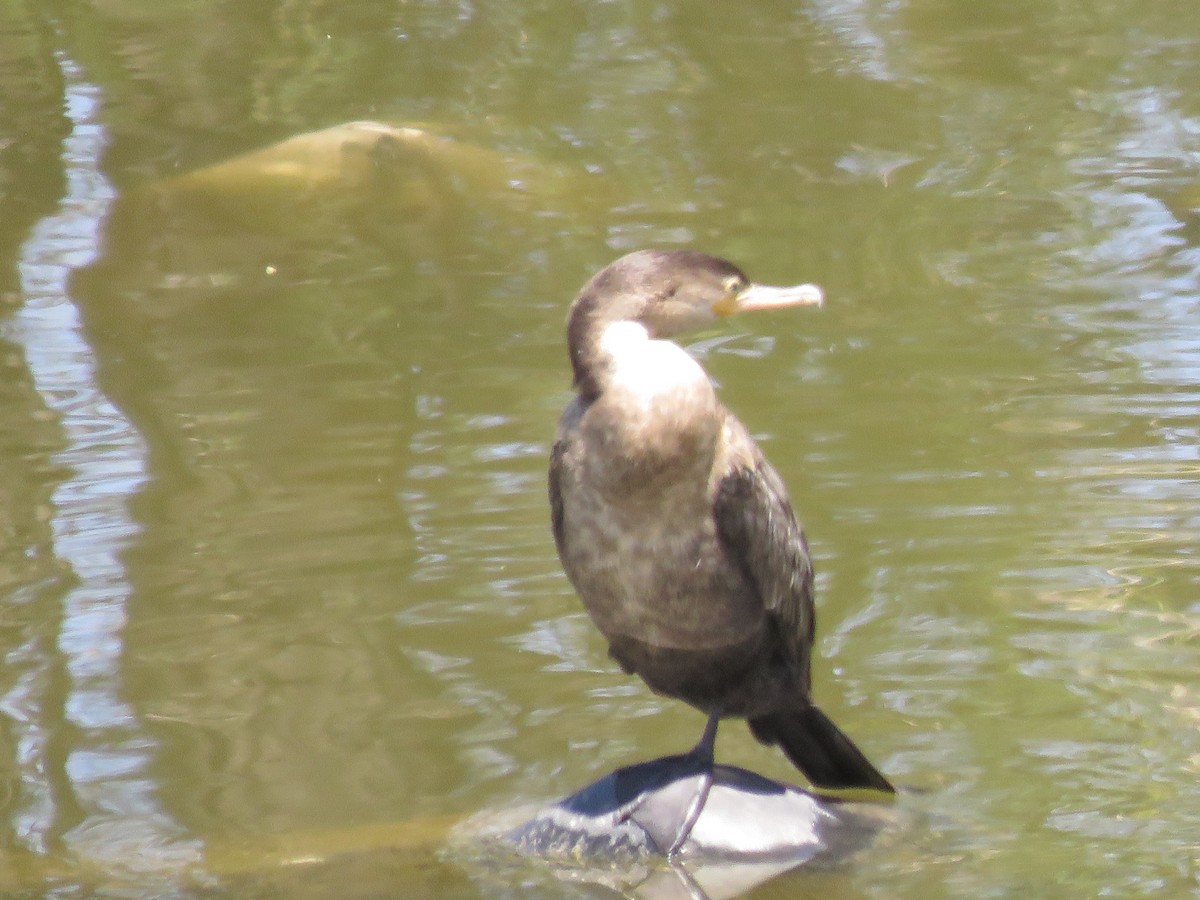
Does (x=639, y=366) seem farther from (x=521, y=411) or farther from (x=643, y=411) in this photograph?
(x=521, y=411)

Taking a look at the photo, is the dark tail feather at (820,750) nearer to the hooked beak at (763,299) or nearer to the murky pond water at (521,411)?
the murky pond water at (521,411)

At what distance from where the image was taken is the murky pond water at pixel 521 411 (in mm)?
4547

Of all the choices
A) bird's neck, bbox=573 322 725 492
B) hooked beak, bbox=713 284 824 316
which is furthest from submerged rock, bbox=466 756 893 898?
hooked beak, bbox=713 284 824 316

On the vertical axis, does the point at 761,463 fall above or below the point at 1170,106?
above

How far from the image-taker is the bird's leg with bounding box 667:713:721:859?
4.05 metres

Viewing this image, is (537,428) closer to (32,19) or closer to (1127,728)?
(1127,728)

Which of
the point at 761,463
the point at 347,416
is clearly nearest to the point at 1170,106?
the point at 347,416

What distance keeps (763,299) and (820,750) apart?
1028 mm

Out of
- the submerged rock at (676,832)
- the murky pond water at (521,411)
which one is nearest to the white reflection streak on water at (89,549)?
the murky pond water at (521,411)

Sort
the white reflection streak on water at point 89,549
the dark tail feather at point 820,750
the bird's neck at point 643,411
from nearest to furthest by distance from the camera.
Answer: the bird's neck at point 643,411, the dark tail feather at point 820,750, the white reflection streak on water at point 89,549

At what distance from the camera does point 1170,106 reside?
9812mm

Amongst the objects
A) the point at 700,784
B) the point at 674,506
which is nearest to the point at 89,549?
the point at 700,784

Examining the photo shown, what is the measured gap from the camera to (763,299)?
4.01 m

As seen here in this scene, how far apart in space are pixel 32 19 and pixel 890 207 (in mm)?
5868
